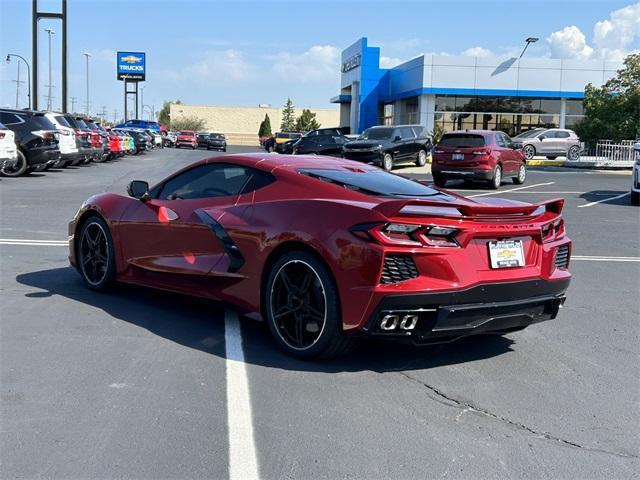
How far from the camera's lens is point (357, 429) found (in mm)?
3908

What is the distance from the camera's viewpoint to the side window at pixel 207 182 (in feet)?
19.1

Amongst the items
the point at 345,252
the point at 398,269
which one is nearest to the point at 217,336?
the point at 345,252

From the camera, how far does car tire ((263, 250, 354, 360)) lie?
472 cm

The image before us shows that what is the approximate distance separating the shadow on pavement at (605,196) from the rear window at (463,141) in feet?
10.8

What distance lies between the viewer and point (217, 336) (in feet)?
18.4

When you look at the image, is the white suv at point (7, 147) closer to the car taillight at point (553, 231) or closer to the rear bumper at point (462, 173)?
the rear bumper at point (462, 173)

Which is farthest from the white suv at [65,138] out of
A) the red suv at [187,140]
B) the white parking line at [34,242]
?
the red suv at [187,140]

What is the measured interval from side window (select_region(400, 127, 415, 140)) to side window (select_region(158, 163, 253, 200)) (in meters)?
22.9

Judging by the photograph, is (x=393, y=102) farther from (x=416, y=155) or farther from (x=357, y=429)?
(x=357, y=429)

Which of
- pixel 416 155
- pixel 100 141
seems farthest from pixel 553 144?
pixel 100 141

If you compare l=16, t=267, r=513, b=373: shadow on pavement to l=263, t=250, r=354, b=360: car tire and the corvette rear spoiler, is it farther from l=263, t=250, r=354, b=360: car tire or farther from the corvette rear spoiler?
the corvette rear spoiler

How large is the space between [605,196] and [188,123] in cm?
12000

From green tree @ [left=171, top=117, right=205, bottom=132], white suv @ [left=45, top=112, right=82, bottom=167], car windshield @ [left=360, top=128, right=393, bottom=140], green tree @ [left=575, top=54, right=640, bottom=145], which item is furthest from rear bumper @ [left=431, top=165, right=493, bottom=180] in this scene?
green tree @ [left=171, top=117, right=205, bottom=132]

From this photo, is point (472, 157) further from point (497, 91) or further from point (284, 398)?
point (497, 91)
